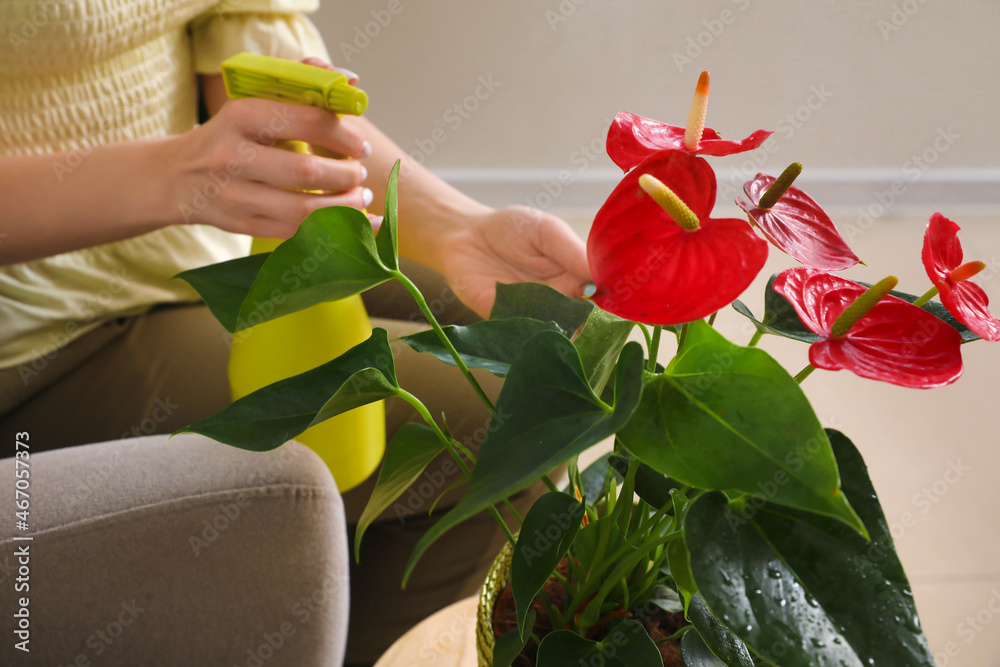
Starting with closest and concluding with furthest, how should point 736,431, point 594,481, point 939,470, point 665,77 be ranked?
point 736,431, point 594,481, point 939,470, point 665,77

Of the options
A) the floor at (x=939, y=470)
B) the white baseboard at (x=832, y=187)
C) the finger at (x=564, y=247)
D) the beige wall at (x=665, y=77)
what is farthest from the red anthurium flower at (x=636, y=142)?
the white baseboard at (x=832, y=187)

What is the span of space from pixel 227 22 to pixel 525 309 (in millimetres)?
608

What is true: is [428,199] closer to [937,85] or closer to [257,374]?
[257,374]

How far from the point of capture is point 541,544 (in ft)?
0.97

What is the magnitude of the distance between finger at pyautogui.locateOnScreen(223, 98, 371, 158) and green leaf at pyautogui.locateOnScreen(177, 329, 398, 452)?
0.20 m

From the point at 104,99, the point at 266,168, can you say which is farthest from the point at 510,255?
the point at 104,99

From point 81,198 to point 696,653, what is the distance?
1.85 ft

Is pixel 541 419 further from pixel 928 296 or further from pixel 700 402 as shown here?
pixel 928 296

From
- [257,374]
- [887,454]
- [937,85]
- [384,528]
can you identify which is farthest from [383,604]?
[937,85]

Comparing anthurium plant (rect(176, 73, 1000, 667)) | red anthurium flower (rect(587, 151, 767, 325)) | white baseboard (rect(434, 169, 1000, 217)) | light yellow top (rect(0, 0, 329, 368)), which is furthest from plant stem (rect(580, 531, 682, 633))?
white baseboard (rect(434, 169, 1000, 217))

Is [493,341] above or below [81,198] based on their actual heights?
above

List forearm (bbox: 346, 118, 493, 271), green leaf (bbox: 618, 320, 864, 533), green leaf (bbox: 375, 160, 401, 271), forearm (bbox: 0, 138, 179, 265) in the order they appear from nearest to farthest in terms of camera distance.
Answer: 1. green leaf (bbox: 618, 320, 864, 533)
2. green leaf (bbox: 375, 160, 401, 271)
3. forearm (bbox: 0, 138, 179, 265)
4. forearm (bbox: 346, 118, 493, 271)

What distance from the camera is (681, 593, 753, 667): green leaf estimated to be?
0.90 ft

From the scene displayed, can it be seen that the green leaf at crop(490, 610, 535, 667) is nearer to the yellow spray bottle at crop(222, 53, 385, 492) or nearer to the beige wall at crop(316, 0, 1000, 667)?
the yellow spray bottle at crop(222, 53, 385, 492)
